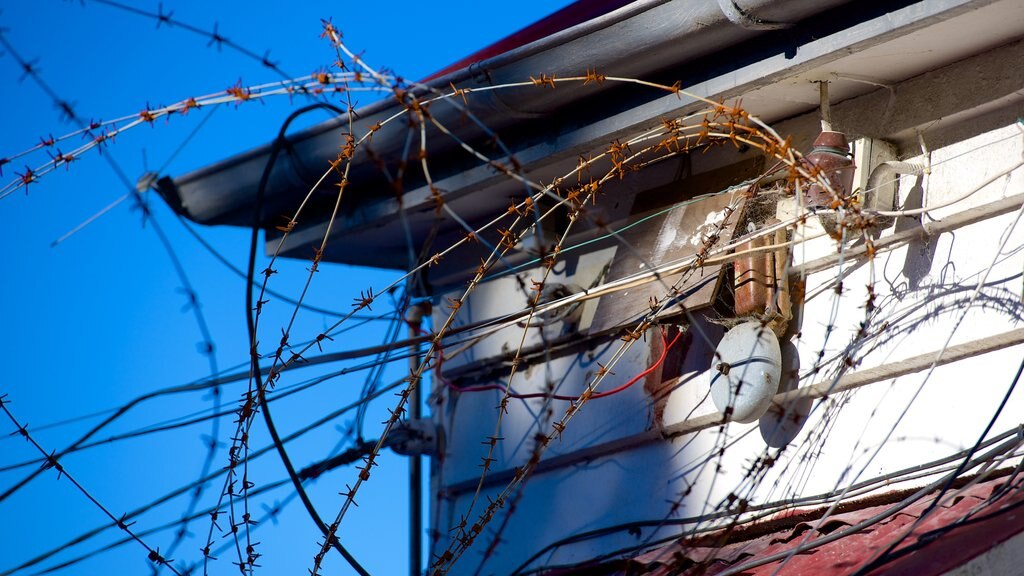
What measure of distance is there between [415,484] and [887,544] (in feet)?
8.87

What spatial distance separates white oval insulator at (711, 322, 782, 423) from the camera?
11.7 ft

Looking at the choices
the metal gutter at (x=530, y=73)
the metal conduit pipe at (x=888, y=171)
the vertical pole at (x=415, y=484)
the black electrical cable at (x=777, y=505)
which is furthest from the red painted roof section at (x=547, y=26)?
the black electrical cable at (x=777, y=505)

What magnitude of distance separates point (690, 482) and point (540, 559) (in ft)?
2.35

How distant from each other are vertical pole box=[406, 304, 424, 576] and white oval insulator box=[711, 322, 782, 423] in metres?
1.70

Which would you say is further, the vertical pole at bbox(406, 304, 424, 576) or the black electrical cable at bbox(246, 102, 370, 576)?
the vertical pole at bbox(406, 304, 424, 576)

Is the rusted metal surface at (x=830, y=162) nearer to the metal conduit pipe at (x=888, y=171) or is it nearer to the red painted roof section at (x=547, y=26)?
the metal conduit pipe at (x=888, y=171)

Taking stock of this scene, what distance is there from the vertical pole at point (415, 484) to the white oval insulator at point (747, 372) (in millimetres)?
1705

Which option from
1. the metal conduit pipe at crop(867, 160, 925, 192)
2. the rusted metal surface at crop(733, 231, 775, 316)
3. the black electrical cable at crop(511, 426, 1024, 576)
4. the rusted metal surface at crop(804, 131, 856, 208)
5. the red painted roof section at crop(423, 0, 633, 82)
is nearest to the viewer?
the black electrical cable at crop(511, 426, 1024, 576)

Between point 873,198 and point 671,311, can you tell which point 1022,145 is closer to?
point 873,198

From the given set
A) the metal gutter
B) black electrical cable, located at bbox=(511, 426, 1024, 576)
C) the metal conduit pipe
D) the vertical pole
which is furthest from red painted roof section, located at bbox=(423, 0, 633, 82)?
black electrical cable, located at bbox=(511, 426, 1024, 576)

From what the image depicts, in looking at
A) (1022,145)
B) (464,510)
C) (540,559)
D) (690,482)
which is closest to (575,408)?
(690,482)

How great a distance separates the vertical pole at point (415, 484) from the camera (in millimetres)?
5055

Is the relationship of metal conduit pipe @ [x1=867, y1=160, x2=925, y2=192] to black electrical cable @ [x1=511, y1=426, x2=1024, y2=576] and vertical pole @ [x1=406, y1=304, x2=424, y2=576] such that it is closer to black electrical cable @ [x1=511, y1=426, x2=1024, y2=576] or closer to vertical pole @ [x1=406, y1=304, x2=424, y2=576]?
black electrical cable @ [x1=511, y1=426, x2=1024, y2=576]

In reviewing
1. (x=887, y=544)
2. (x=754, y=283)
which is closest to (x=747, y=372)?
(x=754, y=283)
